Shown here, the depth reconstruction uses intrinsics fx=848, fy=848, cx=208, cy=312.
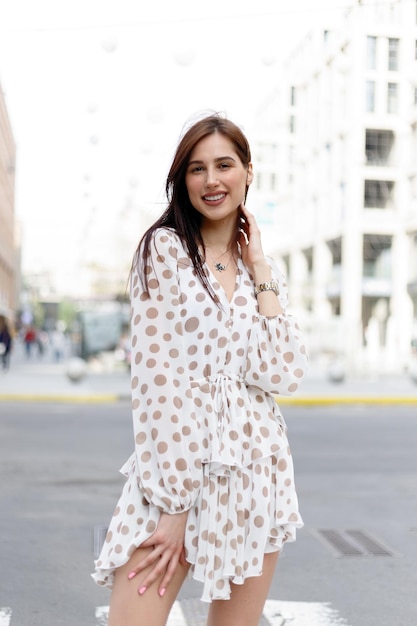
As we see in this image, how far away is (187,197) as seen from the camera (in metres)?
2.25

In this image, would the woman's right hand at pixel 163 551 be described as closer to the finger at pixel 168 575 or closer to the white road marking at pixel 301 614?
the finger at pixel 168 575

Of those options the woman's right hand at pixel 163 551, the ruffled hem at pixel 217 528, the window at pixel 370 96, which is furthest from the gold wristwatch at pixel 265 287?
the window at pixel 370 96

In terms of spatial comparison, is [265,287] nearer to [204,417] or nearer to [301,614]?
[204,417]

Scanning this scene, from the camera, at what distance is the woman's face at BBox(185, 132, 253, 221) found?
2160 mm

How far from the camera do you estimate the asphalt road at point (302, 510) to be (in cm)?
420

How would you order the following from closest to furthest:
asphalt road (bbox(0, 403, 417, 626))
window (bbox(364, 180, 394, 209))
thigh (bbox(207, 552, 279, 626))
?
1. thigh (bbox(207, 552, 279, 626))
2. asphalt road (bbox(0, 403, 417, 626))
3. window (bbox(364, 180, 394, 209))

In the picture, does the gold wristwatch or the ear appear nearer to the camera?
the gold wristwatch

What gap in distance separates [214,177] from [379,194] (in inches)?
1695

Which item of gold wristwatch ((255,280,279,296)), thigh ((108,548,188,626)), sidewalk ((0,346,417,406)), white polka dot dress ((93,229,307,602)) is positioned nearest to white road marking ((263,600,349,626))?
white polka dot dress ((93,229,307,602))

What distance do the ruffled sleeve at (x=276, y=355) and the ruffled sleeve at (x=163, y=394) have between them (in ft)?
0.57

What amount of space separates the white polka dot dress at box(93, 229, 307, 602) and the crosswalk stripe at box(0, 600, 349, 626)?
189cm

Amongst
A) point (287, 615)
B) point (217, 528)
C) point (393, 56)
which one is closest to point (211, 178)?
point (217, 528)

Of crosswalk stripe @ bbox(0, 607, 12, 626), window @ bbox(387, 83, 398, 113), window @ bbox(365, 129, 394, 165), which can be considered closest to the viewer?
crosswalk stripe @ bbox(0, 607, 12, 626)

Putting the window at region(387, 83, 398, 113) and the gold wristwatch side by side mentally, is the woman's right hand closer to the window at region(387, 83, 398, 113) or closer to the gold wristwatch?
the gold wristwatch
